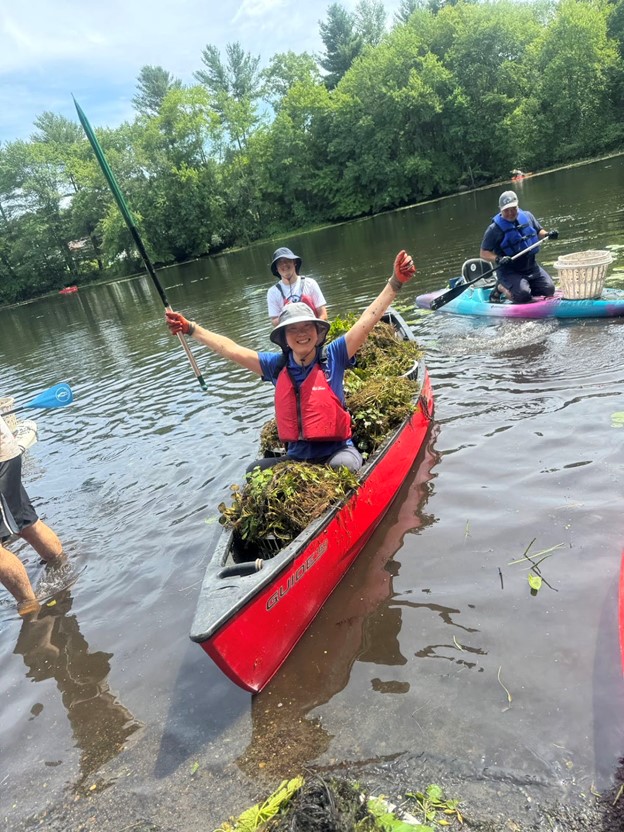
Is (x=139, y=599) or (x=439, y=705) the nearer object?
(x=439, y=705)

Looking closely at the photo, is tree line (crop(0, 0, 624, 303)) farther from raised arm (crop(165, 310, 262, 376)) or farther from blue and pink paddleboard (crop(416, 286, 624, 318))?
raised arm (crop(165, 310, 262, 376))

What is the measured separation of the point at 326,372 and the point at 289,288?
3.36 metres

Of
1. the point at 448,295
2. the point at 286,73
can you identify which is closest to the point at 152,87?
the point at 286,73

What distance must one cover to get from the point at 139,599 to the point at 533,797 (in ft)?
11.4

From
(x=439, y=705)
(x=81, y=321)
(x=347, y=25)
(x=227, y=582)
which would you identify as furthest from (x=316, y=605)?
(x=347, y=25)

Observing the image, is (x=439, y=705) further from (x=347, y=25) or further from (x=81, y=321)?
(x=347, y=25)

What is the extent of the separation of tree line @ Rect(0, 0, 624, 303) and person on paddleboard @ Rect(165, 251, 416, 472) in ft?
163

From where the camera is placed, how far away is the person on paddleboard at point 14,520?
5.14m

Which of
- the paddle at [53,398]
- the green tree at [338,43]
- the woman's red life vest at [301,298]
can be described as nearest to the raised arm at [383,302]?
the woman's red life vest at [301,298]

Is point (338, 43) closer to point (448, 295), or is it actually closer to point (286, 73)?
point (286, 73)

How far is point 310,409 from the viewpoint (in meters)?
4.75

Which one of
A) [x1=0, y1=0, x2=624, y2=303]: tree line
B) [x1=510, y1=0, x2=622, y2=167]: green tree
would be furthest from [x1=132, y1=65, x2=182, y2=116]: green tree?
[x1=510, y1=0, x2=622, y2=167]: green tree

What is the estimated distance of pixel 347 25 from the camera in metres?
62.8

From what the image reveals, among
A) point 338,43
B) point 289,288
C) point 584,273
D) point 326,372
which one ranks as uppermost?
point 338,43
